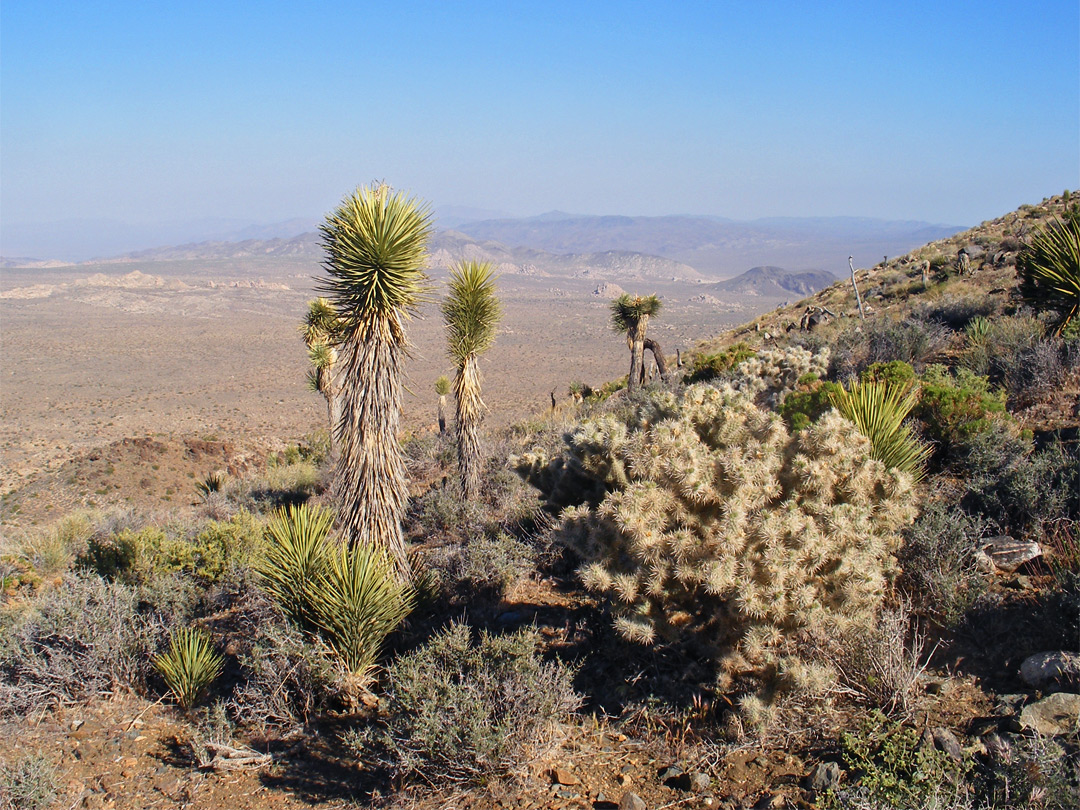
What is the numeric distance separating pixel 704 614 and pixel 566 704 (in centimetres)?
111

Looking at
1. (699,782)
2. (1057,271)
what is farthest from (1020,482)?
(1057,271)

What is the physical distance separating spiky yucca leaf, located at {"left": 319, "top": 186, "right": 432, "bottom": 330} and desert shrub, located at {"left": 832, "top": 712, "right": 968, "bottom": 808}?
534 centimetres

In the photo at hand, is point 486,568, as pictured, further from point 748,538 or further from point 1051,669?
point 1051,669

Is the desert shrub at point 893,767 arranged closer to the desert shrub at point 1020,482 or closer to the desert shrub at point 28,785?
the desert shrub at point 1020,482

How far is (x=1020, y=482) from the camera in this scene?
570 cm

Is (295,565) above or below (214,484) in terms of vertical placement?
above

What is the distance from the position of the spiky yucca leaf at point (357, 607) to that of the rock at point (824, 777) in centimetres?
351

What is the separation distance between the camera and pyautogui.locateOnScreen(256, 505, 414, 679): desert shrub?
573cm

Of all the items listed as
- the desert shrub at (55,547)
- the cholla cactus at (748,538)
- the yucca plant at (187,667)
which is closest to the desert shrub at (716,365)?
the cholla cactus at (748,538)

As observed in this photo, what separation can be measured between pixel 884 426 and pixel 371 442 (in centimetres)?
489

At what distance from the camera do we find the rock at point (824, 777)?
372 cm

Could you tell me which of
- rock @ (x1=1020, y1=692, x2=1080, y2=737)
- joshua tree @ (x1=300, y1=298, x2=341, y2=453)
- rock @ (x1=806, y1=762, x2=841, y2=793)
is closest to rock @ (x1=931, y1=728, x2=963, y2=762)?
rock @ (x1=1020, y1=692, x2=1080, y2=737)

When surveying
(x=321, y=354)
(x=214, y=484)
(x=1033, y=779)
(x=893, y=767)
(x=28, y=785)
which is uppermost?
(x=321, y=354)

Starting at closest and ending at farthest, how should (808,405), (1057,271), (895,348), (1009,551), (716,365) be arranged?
(1009,551), (808,405), (1057,271), (895,348), (716,365)
